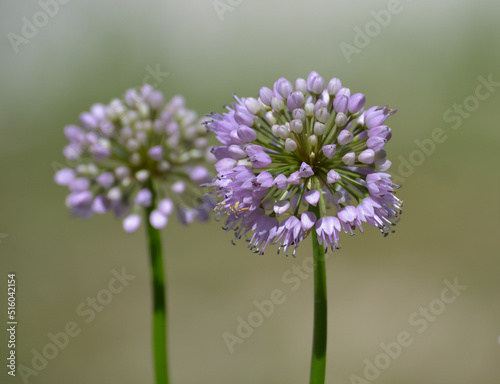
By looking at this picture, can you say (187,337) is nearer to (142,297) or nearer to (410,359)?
(142,297)

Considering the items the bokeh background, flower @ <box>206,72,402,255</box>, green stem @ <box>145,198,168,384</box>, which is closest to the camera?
green stem @ <box>145,198,168,384</box>

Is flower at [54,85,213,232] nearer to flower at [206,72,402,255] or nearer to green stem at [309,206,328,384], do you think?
flower at [206,72,402,255]

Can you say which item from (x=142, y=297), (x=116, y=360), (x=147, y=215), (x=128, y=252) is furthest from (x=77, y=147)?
(x=128, y=252)

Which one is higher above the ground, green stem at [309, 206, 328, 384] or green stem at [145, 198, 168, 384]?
green stem at [145, 198, 168, 384]

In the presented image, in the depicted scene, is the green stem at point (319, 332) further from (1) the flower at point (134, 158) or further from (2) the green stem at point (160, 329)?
(1) the flower at point (134, 158)

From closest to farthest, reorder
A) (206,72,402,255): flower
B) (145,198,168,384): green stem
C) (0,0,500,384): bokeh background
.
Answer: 1. (145,198,168,384): green stem
2. (206,72,402,255): flower
3. (0,0,500,384): bokeh background

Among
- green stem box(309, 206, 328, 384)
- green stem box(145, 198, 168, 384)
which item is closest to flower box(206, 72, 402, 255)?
green stem box(309, 206, 328, 384)
